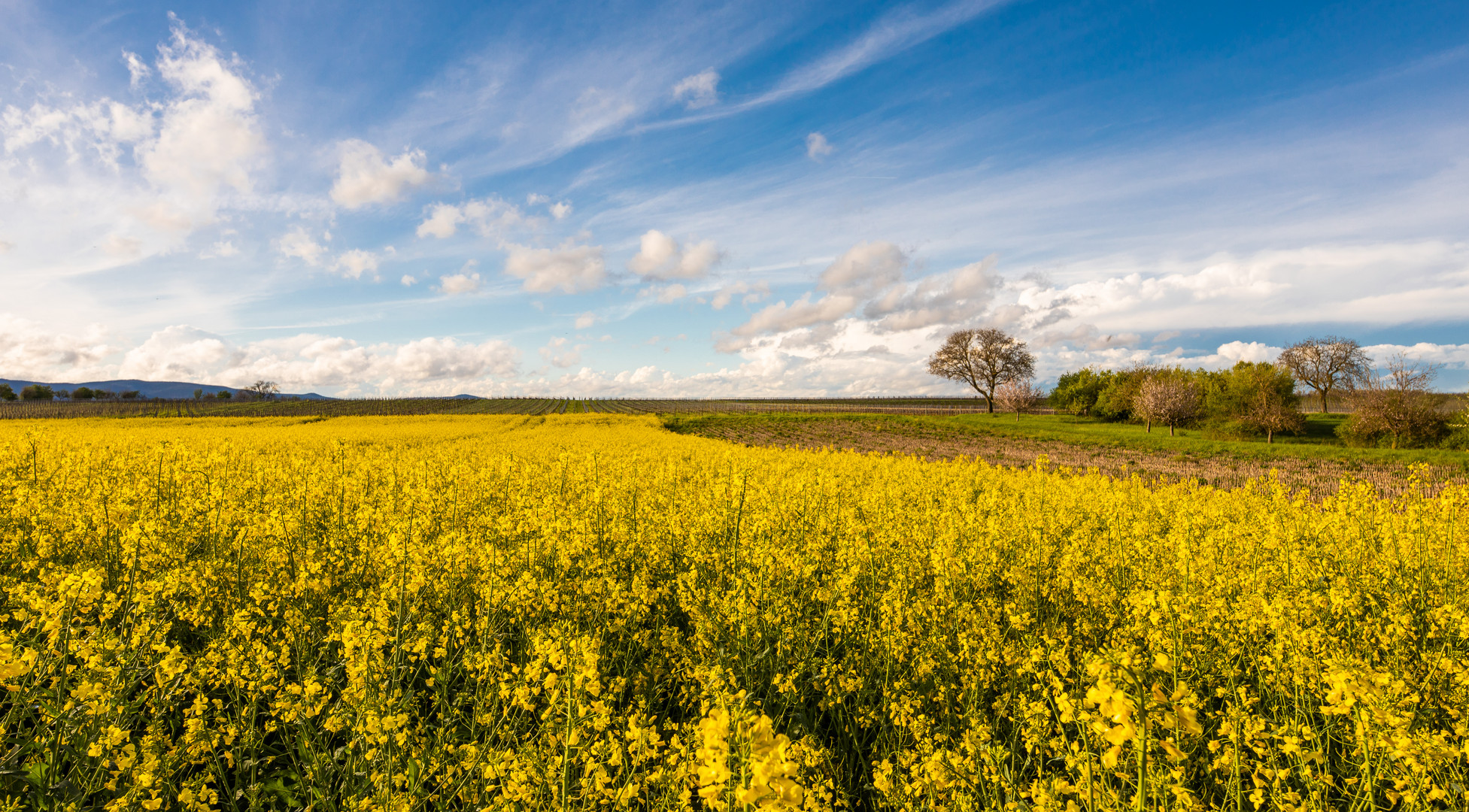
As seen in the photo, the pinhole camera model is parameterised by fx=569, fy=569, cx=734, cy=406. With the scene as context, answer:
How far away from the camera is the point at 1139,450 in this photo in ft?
85.6

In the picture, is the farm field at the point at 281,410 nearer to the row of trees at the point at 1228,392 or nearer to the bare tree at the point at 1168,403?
the row of trees at the point at 1228,392

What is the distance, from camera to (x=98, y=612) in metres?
4.39

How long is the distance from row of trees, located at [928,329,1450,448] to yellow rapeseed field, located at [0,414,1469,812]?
36.4 meters

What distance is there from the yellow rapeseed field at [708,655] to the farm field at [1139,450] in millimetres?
6148

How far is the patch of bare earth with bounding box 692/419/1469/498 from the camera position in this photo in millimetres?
17078

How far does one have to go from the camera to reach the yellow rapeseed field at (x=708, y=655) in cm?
239

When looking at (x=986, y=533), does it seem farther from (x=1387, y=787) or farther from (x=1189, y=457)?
(x=1189, y=457)

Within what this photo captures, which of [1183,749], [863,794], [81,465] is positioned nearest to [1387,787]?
[1183,749]

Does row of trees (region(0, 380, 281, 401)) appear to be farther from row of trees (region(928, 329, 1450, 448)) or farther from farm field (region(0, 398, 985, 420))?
row of trees (region(928, 329, 1450, 448))

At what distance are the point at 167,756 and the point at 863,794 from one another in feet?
11.3

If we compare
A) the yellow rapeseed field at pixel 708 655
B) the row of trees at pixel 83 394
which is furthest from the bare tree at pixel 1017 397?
the row of trees at pixel 83 394

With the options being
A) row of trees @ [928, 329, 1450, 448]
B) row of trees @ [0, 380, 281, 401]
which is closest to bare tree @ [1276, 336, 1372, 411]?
row of trees @ [928, 329, 1450, 448]

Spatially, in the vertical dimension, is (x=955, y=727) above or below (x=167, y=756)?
below

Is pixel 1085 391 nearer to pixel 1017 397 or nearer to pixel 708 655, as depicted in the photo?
pixel 1017 397
